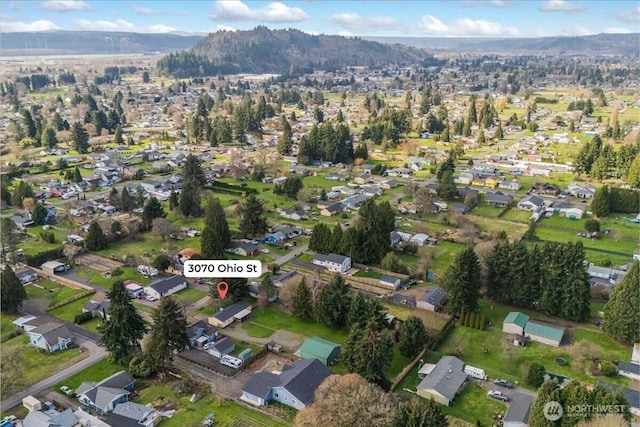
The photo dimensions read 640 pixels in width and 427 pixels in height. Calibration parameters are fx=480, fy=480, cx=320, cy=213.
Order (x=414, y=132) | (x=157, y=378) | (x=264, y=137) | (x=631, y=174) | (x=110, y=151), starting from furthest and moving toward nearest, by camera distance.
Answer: (x=414, y=132)
(x=264, y=137)
(x=110, y=151)
(x=631, y=174)
(x=157, y=378)

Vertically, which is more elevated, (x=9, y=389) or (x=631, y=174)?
(x=631, y=174)

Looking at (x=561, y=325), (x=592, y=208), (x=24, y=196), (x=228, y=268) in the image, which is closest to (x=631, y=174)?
(x=592, y=208)

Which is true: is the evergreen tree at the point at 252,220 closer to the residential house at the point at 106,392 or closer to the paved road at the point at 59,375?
the paved road at the point at 59,375

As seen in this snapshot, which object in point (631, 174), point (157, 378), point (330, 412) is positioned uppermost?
point (631, 174)

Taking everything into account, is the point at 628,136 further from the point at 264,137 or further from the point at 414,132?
the point at 264,137

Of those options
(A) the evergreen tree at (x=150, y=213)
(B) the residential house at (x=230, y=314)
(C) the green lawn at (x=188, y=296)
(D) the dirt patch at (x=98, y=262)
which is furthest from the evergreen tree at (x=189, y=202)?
(B) the residential house at (x=230, y=314)

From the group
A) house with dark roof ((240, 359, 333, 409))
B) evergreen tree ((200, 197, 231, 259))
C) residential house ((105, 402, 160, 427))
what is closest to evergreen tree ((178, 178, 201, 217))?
evergreen tree ((200, 197, 231, 259))
